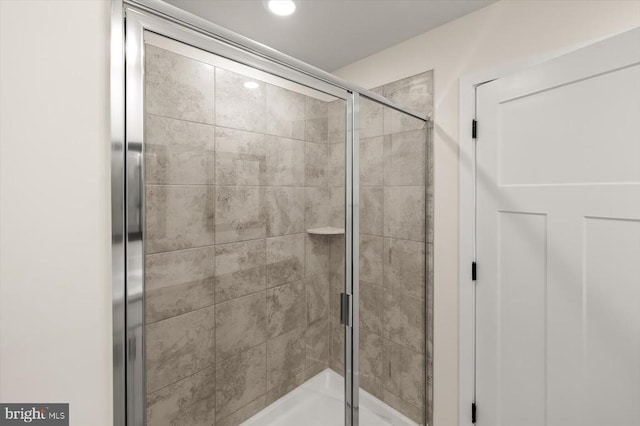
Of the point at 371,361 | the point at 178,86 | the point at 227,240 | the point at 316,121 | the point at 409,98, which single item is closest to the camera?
the point at 178,86

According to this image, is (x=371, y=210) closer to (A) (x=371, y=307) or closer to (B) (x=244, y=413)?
(A) (x=371, y=307)

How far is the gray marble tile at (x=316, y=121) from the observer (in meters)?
1.09

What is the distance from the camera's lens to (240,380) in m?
0.89

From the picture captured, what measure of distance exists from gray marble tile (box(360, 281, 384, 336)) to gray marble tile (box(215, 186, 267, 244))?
0.61 m

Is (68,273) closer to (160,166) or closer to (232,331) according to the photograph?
(160,166)

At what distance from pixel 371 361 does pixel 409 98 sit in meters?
1.41

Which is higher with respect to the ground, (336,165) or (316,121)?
(316,121)

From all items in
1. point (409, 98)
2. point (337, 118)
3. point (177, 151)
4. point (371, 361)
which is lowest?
point (371, 361)

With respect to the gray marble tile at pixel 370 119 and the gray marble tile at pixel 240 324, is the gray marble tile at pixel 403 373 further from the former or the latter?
the gray marble tile at pixel 370 119

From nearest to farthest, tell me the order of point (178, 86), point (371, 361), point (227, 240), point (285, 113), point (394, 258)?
point (178, 86)
point (227, 240)
point (285, 113)
point (371, 361)
point (394, 258)

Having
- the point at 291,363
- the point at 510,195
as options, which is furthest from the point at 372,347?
the point at 510,195

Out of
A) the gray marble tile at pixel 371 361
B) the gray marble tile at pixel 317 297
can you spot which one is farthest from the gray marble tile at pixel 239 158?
the gray marble tile at pixel 371 361

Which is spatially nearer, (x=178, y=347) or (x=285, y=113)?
(x=178, y=347)

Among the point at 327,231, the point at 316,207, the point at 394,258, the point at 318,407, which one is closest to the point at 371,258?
the point at 394,258
